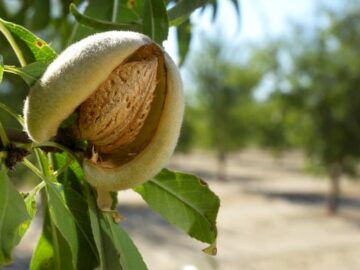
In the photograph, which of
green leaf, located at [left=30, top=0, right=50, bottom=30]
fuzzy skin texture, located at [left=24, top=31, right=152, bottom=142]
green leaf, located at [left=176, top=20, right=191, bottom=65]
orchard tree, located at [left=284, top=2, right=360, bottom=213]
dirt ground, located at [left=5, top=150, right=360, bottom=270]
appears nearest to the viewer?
fuzzy skin texture, located at [left=24, top=31, right=152, bottom=142]

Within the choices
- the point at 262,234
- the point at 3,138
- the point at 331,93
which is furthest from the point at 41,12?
the point at 331,93

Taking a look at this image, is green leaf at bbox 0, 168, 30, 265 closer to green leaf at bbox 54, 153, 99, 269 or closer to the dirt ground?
green leaf at bbox 54, 153, 99, 269

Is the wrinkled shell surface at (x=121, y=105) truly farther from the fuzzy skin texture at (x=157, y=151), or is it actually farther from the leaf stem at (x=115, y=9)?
the leaf stem at (x=115, y=9)

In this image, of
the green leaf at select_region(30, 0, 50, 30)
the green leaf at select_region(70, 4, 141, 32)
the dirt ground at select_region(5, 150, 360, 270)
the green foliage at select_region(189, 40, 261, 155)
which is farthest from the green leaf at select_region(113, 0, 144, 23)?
the green foliage at select_region(189, 40, 261, 155)

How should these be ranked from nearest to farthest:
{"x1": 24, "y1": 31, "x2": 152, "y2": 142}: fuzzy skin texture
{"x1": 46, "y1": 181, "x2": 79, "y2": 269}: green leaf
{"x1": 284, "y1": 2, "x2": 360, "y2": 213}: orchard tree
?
{"x1": 24, "y1": 31, "x2": 152, "y2": 142}: fuzzy skin texture
{"x1": 46, "y1": 181, "x2": 79, "y2": 269}: green leaf
{"x1": 284, "y1": 2, "x2": 360, "y2": 213}: orchard tree

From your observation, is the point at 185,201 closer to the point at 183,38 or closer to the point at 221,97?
the point at 183,38

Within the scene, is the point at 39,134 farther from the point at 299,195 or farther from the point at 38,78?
the point at 299,195
